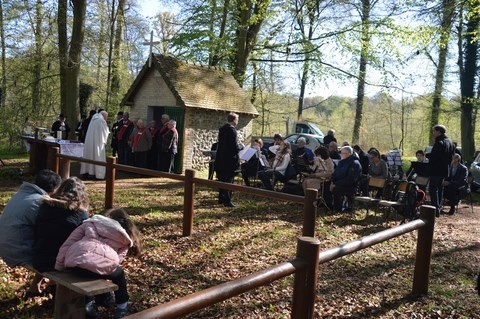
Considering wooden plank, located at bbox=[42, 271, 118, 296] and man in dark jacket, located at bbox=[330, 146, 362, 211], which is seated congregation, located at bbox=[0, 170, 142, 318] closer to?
wooden plank, located at bbox=[42, 271, 118, 296]

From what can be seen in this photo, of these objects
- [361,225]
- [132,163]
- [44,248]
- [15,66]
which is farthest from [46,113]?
[44,248]

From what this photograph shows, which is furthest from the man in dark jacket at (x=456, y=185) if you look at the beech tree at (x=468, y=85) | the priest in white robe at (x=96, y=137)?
the beech tree at (x=468, y=85)

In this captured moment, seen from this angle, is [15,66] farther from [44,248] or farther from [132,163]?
[44,248]

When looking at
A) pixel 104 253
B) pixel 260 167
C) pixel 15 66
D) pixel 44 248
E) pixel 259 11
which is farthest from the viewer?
pixel 15 66

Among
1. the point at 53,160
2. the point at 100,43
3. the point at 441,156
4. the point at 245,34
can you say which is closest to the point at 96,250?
A: the point at 53,160

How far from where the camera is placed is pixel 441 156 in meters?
9.77

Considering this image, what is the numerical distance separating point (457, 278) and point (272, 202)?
519 centimetres

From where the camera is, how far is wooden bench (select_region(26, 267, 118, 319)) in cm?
346

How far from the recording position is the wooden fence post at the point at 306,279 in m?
3.02

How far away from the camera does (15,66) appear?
68.4 feet

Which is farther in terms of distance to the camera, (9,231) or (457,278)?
(457,278)

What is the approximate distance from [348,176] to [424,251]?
4.33 meters

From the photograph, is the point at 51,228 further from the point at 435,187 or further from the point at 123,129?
the point at 123,129

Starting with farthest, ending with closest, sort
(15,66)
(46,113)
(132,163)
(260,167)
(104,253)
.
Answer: (46,113) < (15,66) < (132,163) < (260,167) < (104,253)
